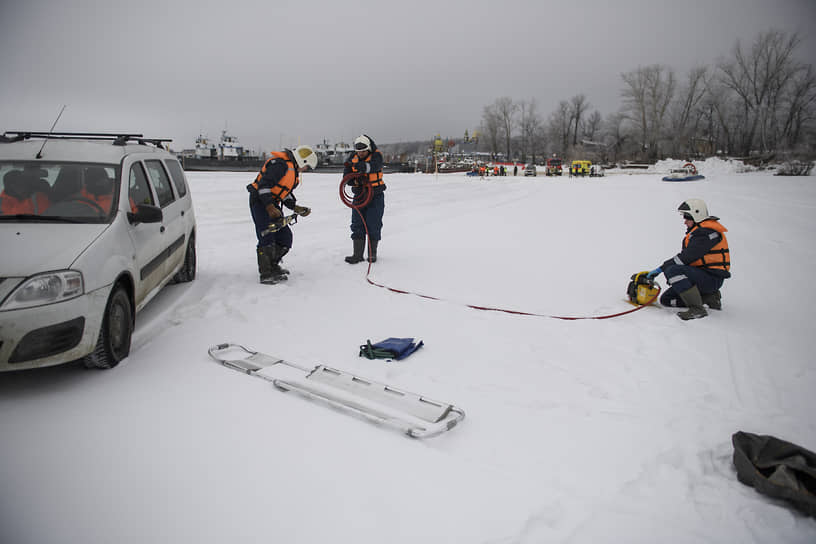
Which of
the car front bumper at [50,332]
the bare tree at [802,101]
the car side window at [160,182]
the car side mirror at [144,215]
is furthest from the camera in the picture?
the bare tree at [802,101]

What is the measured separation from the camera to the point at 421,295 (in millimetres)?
5859

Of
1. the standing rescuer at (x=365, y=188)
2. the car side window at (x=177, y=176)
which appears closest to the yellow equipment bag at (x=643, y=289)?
the standing rescuer at (x=365, y=188)

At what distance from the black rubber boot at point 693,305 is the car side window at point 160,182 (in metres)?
6.10

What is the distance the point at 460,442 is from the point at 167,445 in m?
1.80

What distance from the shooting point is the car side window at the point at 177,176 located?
5.57 m

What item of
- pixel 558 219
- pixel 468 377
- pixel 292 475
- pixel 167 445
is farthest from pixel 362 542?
pixel 558 219

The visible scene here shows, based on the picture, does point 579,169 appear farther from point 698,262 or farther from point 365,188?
point 698,262

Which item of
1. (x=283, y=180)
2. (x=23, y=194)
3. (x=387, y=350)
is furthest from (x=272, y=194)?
(x=387, y=350)

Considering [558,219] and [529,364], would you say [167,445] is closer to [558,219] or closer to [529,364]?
[529,364]

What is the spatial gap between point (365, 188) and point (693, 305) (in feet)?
16.1

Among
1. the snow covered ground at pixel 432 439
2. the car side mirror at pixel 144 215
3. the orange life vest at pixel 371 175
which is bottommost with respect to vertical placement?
the snow covered ground at pixel 432 439

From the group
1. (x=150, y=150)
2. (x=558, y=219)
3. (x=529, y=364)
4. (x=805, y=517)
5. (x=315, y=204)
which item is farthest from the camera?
(x=315, y=204)

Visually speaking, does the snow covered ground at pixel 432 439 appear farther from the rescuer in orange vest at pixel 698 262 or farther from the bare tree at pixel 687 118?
the bare tree at pixel 687 118

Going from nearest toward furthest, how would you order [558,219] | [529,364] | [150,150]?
[529,364] < [150,150] < [558,219]
